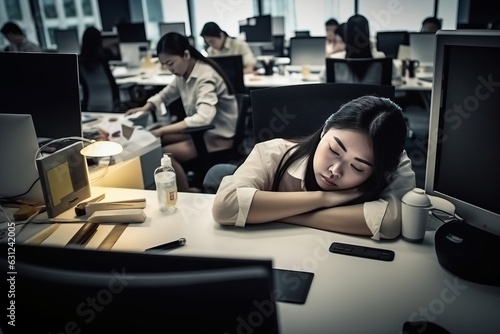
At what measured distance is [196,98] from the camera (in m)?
2.91

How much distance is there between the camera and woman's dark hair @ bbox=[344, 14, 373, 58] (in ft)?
11.7

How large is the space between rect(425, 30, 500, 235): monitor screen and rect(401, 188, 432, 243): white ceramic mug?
Result: 0.05 meters

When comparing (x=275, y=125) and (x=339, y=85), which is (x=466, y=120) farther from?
(x=275, y=125)

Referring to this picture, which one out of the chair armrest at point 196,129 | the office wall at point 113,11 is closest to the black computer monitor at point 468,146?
the chair armrest at point 196,129

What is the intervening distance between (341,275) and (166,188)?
666mm

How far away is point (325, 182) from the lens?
4.11 ft

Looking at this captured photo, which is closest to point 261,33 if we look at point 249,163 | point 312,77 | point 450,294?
point 312,77

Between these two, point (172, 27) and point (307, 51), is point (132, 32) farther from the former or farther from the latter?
point (307, 51)

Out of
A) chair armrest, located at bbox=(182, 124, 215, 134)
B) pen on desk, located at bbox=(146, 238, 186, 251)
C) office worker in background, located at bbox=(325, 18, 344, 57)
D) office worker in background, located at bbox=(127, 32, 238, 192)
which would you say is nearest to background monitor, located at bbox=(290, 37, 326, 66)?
office worker in background, located at bbox=(325, 18, 344, 57)

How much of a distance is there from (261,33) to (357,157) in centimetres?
534

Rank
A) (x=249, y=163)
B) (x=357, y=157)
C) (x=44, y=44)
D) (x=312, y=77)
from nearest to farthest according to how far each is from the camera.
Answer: (x=357, y=157) → (x=249, y=163) → (x=312, y=77) → (x=44, y=44)

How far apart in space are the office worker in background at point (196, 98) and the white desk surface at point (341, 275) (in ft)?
4.63

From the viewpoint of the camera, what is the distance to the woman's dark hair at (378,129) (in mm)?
1191

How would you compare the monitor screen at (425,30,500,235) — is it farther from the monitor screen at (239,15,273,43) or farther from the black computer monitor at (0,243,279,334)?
the monitor screen at (239,15,273,43)
